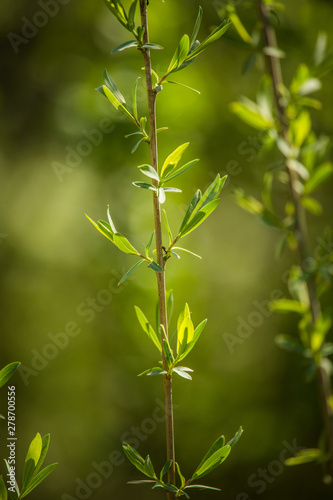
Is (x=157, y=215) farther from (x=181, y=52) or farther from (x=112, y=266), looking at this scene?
(x=112, y=266)

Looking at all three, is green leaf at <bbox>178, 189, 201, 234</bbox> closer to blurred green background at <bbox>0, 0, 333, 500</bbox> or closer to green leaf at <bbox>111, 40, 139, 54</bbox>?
green leaf at <bbox>111, 40, 139, 54</bbox>

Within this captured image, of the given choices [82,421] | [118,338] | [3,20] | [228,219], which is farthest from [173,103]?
[82,421]

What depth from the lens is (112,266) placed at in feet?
4.10

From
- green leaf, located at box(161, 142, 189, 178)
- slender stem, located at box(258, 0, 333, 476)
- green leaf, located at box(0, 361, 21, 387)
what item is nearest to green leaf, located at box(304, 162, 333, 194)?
slender stem, located at box(258, 0, 333, 476)

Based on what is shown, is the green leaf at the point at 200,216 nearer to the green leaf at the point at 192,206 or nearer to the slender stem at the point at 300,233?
the green leaf at the point at 192,206

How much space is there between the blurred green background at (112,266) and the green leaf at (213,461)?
869 mm

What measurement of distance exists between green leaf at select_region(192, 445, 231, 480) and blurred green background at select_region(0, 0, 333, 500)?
34.2 inches

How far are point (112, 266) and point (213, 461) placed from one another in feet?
3.14

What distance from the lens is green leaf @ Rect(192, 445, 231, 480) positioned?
12.3 inches

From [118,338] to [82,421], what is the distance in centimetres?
26

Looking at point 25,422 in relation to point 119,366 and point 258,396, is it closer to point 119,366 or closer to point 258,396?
point 119,366

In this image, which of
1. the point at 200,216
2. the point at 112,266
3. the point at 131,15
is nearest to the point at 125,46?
the point at 131,15

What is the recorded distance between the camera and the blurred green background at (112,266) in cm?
122

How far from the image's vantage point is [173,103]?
1.22m
